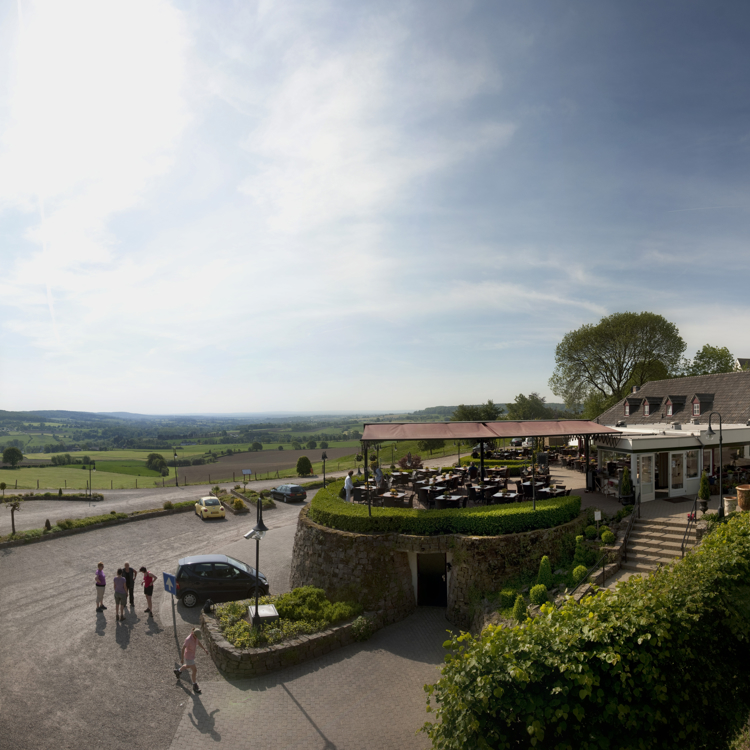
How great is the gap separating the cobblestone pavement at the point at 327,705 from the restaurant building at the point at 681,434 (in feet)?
40.6

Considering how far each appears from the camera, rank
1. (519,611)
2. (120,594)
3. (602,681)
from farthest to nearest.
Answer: (120,594), (519,611), (602,681)

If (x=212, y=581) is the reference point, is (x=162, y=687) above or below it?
below

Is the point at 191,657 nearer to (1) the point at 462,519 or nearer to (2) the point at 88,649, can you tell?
(2) the point at 88,649

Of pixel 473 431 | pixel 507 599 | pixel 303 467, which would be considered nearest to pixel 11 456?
pixel 303 467

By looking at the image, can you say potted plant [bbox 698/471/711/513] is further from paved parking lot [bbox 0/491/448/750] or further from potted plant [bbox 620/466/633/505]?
paved parking lot [bbox 0/491/448/750]

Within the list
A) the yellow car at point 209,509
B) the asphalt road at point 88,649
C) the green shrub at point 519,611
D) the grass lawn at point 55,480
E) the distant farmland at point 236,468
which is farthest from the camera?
the distant farmland at point 236,468

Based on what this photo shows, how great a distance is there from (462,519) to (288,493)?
928 inches

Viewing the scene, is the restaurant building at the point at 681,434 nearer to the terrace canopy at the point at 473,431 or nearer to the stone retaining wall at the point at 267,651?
the terrace canopy at the point at 473,431

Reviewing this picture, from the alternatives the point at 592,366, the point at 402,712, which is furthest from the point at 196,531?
the point at 592,366

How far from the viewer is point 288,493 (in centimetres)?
3747

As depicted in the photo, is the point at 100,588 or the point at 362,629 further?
the point at 100,588

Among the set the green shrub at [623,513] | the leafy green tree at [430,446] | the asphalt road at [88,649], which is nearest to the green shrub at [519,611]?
the green shrub at [623,513]

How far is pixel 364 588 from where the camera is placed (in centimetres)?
1641

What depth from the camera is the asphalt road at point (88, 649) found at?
1038 centimetres
